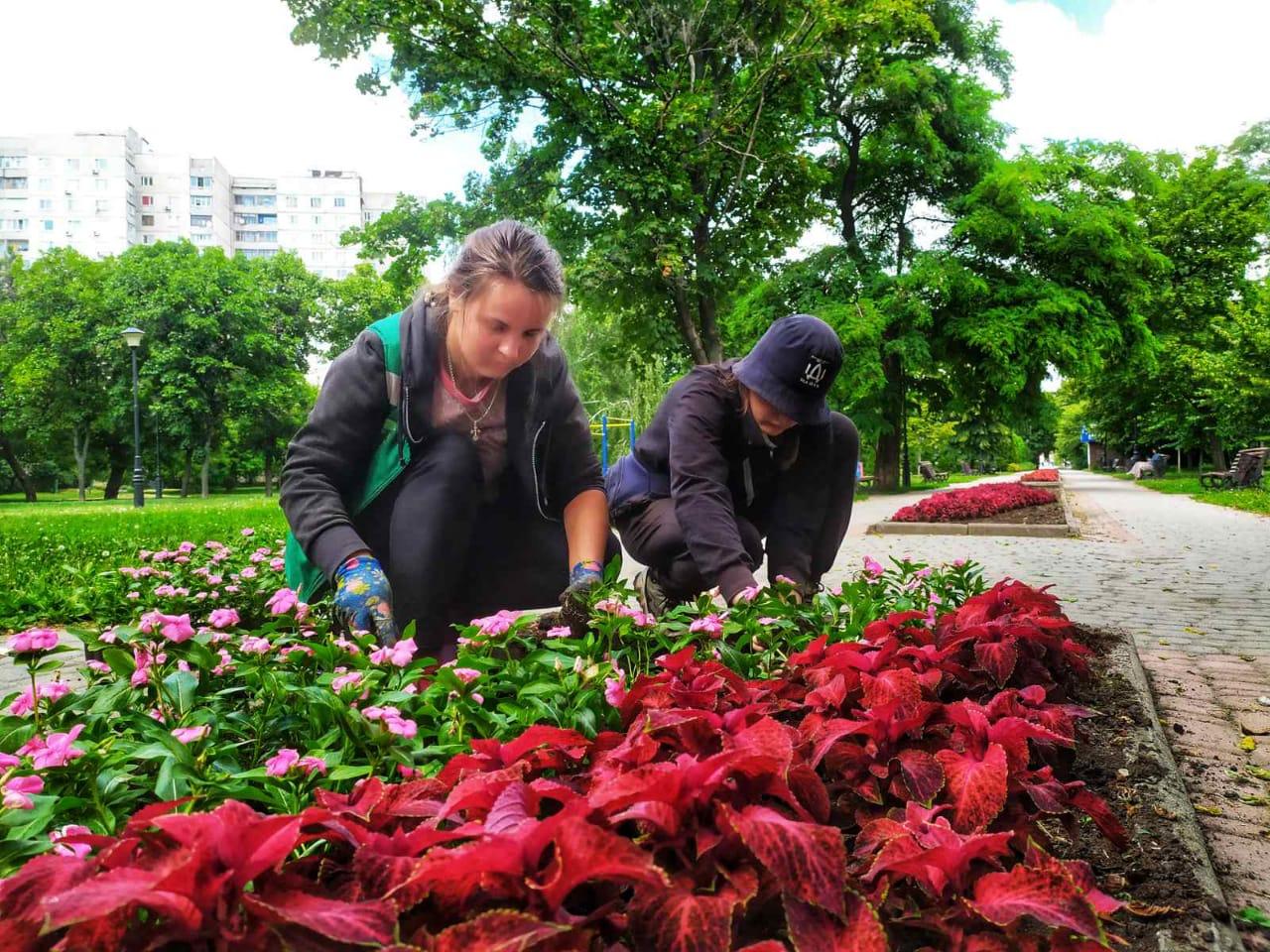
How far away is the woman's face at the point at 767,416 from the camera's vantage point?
10.7ft

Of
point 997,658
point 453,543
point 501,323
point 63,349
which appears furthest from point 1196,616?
point 63,349

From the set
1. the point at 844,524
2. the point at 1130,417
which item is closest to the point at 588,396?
the point at 1130,417

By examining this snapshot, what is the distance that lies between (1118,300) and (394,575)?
23.5m

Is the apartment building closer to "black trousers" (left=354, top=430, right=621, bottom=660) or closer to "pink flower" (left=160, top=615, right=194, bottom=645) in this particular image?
"black trousers" (left=354, top=430, right=621, bottom=660)

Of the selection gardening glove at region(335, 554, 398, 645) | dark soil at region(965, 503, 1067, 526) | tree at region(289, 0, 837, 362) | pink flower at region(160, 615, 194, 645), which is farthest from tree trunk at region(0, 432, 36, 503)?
pink flower at region(160, 615, 194, 645)

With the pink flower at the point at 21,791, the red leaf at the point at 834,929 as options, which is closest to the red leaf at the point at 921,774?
the red leaf at the point at 834,929

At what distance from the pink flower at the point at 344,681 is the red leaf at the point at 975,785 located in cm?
114

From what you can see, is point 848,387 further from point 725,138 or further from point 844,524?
point 844,524

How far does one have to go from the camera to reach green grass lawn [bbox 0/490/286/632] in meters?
5.17

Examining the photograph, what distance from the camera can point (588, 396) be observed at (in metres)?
32.6

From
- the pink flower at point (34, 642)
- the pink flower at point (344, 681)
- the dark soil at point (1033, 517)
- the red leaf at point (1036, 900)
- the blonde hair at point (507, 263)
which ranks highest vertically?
the blonde hair at point (507, 263)

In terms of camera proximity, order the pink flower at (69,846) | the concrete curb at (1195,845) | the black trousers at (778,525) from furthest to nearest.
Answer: the black trousers at (778,525) < the concrete curb at (1195,845) < the pink flower at (69,846)

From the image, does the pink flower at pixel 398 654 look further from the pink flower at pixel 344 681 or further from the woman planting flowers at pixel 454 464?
the woman planting flowers at pixel 454 464

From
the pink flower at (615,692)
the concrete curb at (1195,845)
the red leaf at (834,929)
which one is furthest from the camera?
the pink flower at (615,692)
